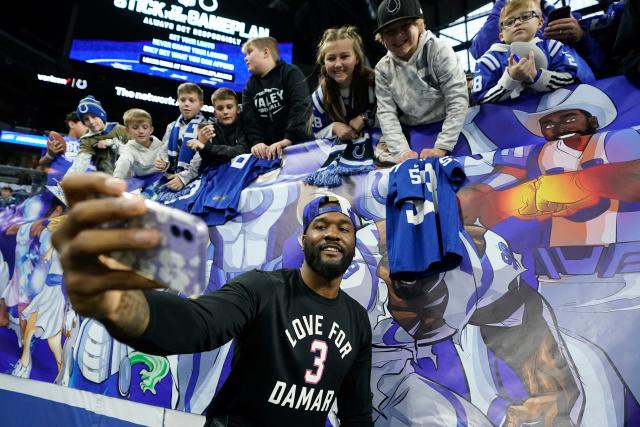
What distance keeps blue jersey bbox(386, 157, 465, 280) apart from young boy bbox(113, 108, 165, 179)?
94.4 inches

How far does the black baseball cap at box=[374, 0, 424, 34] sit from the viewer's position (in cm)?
210

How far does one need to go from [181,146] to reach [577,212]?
2.81m

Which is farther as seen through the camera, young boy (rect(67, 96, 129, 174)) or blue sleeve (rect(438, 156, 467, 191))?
young boy (rect(67, 96, 129, 174))

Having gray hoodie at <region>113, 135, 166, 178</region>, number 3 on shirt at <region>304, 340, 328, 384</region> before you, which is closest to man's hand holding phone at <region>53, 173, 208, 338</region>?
number 3 on shirt at <region>304, 340, 328, 384</region>

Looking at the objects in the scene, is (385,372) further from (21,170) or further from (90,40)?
(90,40)

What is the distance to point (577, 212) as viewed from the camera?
1.67 meters

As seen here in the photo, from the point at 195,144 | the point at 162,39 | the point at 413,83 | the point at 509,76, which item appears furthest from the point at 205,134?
the point at 162,39

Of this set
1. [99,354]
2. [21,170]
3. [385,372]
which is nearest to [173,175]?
[99,354]

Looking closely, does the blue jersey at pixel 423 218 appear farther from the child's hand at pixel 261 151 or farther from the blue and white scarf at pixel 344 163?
the child's hand at pixel 261 151

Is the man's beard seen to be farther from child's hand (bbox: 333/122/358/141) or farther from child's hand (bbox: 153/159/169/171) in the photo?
child's hand (bbox: 153/159/169/171)

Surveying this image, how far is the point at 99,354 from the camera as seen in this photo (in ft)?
9.06

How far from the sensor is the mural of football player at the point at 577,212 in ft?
4.97

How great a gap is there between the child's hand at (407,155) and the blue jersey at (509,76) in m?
0.43

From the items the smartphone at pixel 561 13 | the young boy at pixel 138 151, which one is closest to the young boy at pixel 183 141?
the young boy at pixel 138 151
